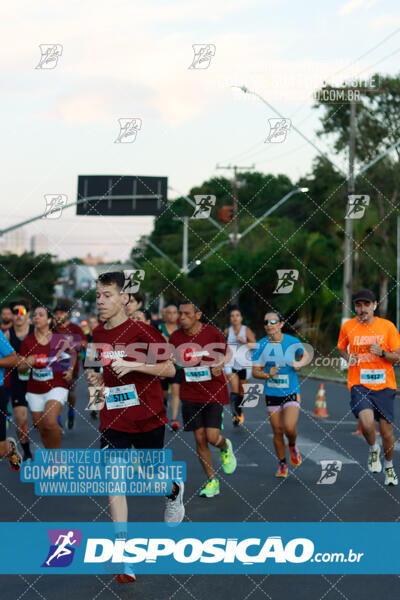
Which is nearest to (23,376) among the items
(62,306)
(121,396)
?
(62,306)

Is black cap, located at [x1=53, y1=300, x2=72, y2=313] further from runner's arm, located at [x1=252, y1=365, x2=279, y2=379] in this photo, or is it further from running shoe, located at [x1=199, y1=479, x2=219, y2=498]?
running shoe, located at [x1=199, y1=479, x2=219, y2=498]

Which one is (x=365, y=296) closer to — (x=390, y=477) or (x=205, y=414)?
(x=390, y=477)

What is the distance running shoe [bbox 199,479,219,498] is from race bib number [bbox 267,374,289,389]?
1.59 meters

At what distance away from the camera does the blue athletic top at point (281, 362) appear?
31.7 feet

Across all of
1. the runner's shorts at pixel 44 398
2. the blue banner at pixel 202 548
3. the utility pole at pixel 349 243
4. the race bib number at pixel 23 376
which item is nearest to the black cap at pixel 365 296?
the blue banner at pixel 202 548

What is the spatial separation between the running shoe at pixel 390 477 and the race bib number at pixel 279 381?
1.43 meters

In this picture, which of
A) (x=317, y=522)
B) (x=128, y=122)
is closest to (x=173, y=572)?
(x=317, y=522)

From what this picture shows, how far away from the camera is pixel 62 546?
6.20 metres

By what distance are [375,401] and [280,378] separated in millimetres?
1055

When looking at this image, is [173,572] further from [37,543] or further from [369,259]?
[369,259]

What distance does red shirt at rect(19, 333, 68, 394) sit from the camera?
9602 millimetres
